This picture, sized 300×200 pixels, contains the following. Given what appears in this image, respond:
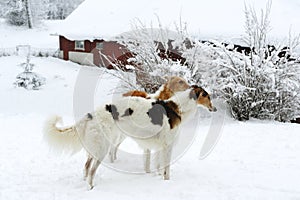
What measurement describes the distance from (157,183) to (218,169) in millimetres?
1020

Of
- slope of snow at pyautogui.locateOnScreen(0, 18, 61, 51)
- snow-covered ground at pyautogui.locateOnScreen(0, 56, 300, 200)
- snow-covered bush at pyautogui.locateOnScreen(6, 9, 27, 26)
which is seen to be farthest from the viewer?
snow-covered bush at pyautogui.locateOnScreen(6, 9, 27, 26)

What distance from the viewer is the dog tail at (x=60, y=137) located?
440 cm

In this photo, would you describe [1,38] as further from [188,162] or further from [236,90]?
[188,162]

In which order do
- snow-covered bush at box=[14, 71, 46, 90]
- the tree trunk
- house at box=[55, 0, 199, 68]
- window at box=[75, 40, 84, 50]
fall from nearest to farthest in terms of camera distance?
snow-covered bush at box=[14, 71, 46, 90] < house at box=[55, 0, 199, 68] < window at box=[75, 40, 84, 50] < the tree trunk

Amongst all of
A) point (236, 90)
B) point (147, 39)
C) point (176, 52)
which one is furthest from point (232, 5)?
point (236, 90)

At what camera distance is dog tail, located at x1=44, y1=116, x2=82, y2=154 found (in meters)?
4.40

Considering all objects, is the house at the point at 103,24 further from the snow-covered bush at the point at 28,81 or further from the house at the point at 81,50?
the snow-covered bush at the point at 28,81

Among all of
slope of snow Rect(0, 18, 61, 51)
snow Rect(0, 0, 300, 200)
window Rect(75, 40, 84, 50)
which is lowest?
slope of snow Rect(0, 18, 61, 51)

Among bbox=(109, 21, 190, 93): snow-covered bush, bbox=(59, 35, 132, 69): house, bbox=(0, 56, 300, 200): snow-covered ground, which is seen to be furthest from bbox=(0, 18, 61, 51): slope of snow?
bbox=(0, 56, 300, 200): snow-covered ground

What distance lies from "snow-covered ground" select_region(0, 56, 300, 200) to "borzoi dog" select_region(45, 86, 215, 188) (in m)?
0.34

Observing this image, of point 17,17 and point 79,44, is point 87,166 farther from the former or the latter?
point 17,17

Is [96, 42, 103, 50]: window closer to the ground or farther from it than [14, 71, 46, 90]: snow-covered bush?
farther from it

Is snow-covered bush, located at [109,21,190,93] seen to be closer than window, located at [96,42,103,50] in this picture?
Yes

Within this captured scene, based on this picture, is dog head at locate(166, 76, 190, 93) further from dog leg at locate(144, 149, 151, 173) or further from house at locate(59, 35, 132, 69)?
house at locate(59, 35, 132, 69)
